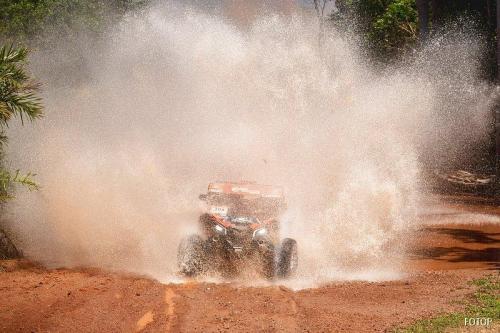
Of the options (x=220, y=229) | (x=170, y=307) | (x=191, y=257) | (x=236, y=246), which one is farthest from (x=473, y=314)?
(x=191, y=257)

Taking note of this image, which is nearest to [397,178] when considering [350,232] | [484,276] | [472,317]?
[350,232]

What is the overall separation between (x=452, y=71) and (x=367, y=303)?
24.7m

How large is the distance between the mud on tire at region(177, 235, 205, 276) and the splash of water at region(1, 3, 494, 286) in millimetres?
411

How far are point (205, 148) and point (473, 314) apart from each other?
13978mm

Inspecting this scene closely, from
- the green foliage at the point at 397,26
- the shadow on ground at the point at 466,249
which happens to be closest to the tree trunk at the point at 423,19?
the green foliage at the point at 397,26

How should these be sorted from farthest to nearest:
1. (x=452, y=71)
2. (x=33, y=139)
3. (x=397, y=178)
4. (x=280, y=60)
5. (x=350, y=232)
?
(x=452, y=71), (x=280, y=60), (x=397, y=178), (x=33, y=139), (x=350, y=232)

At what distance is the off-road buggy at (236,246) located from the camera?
440 inches

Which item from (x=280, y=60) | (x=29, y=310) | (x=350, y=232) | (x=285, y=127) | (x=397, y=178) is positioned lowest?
(x=29, y=310)

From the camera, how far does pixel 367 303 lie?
961 cm

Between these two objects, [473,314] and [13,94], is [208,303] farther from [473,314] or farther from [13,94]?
[13,94]

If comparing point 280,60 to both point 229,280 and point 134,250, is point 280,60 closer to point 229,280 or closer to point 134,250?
point 134,250

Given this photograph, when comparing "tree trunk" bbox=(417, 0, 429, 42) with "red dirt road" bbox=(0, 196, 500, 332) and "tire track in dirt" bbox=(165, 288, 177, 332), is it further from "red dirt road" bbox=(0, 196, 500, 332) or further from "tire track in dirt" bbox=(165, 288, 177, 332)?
"tire track in dirt" bbox=(165, 288, 177, 332)

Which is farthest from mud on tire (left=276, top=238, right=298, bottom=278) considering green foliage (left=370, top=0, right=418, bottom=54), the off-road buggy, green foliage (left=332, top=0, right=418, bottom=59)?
green foliage (left=370, top=0, right=418, bottom=54)

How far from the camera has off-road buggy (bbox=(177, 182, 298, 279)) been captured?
11164 mm
